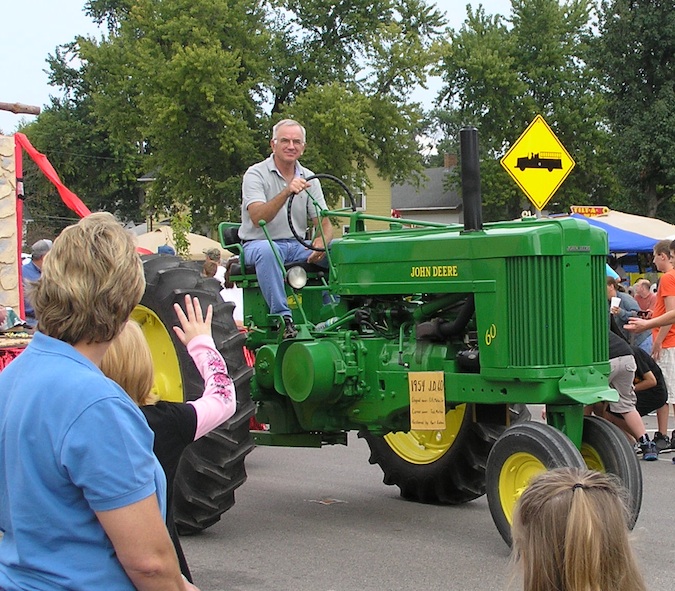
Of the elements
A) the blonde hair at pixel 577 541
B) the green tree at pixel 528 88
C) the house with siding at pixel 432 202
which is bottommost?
the blonde hair at pixel 577 541

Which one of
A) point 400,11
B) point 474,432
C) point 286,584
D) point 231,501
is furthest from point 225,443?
point 400,11

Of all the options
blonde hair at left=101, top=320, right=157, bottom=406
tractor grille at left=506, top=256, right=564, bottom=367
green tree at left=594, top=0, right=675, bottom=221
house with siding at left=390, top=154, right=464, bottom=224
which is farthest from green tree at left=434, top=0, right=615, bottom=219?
blonde hair at left=101, top=320, right=157, bottom=406

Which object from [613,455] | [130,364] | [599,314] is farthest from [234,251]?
[130,364]

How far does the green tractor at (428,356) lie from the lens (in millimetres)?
5645

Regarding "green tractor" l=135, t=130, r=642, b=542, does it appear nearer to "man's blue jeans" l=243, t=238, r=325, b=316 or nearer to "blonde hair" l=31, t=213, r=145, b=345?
"man's blue jeans" l=243, t=238, r=325, b=316

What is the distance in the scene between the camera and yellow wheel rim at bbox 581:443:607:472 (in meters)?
5.77

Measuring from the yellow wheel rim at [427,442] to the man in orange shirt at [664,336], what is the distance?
3.07 metres

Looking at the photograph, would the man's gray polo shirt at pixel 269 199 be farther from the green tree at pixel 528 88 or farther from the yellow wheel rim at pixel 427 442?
the green tree at pixel 528 88

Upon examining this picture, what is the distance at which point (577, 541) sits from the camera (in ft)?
6.91

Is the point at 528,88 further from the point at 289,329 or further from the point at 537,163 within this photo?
the point at 289,329

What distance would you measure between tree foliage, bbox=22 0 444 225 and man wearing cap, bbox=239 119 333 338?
28.8 metres

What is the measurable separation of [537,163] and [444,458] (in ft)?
17.2

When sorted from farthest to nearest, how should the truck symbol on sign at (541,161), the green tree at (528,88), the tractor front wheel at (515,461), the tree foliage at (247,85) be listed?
the green tree at (528,88) < the tree foliage at (247,85) < the truck symbol on sign at (541,161) < the tractor front wheel at (515,461)

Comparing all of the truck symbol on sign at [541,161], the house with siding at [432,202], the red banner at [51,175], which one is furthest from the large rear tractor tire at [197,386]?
the house with siding at [432,202]
